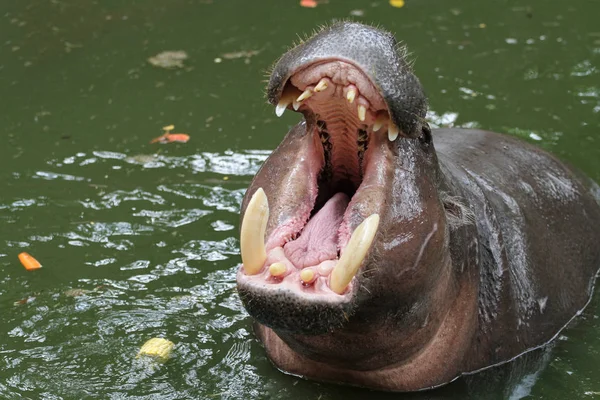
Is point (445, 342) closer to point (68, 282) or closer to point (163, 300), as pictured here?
point (163, 300)

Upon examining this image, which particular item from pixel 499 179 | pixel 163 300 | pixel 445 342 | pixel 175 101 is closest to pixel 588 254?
pixel 499 179

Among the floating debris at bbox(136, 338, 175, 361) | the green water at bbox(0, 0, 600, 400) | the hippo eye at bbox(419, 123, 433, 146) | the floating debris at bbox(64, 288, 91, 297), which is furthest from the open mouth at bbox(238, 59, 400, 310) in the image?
the floating debris at bbox(64, 288, 91, 297)

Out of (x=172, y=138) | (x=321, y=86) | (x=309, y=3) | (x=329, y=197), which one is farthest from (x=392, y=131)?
(x=309, y=3)

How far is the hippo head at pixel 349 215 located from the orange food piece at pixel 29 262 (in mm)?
1807

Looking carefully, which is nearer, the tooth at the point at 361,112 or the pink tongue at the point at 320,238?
the tooth at the point at 361,112

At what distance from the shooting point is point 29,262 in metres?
5.30

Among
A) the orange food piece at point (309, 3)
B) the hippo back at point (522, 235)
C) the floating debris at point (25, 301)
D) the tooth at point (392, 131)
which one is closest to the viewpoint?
the tooth at point (392, 131)

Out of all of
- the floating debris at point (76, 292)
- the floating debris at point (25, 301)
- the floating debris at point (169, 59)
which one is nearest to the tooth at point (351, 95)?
the floating debris at point (76, 292)

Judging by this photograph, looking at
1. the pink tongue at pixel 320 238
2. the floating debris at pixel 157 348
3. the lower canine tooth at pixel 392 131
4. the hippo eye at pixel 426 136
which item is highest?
the lower canine tooth at pixel 392 131

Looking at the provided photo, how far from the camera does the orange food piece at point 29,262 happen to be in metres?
5.27

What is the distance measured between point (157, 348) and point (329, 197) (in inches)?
45.0

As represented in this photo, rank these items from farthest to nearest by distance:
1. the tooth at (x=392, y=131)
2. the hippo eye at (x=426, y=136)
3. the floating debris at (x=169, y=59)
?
the floating debris at (x=169, y=59) < the hippo eye at (x=426, y=136) < the tooth at (x=392, y=131)

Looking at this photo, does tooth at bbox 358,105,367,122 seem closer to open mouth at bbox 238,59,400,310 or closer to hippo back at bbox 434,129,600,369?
open mouth at bbox 238,59,400,310

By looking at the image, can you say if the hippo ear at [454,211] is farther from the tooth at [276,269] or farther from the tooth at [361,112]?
the tooth at [276,269]
